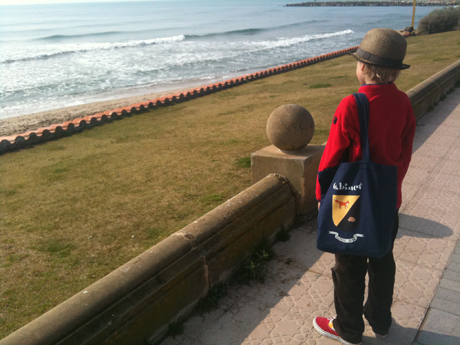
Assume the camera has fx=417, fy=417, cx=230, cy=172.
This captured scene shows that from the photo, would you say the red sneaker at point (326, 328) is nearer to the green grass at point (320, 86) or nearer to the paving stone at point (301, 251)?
the paving stone at point (301, 251)

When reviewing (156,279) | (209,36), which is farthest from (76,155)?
(209,36)

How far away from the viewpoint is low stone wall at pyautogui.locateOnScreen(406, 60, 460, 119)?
837cm

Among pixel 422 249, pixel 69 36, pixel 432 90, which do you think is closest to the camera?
pixel 422 249

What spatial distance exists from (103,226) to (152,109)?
25.5ft

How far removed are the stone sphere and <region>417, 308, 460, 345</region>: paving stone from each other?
2058 mm

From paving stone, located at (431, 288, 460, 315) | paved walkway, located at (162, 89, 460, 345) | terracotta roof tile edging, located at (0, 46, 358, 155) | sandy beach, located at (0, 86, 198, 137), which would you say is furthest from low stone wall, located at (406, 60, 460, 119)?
sandy beach, located at (0, 86, 198, 137)

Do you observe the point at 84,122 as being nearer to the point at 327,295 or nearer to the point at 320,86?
the point at 320,86

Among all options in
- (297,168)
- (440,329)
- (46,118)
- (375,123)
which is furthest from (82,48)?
(440,329)

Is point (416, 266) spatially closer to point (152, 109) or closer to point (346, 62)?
point (152, 109)

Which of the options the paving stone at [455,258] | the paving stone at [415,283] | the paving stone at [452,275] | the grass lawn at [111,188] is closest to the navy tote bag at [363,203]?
the paving stone at [415,283]

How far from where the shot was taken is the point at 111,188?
20.9 feet

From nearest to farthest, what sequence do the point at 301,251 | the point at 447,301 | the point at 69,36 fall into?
the point at 447,301
the point at 301,251
the point at 69,36

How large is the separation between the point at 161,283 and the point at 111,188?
3.72 metres

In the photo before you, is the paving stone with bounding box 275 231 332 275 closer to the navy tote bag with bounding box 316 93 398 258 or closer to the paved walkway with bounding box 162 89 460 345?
the paved walkway with bounding box 162 89 460 345
